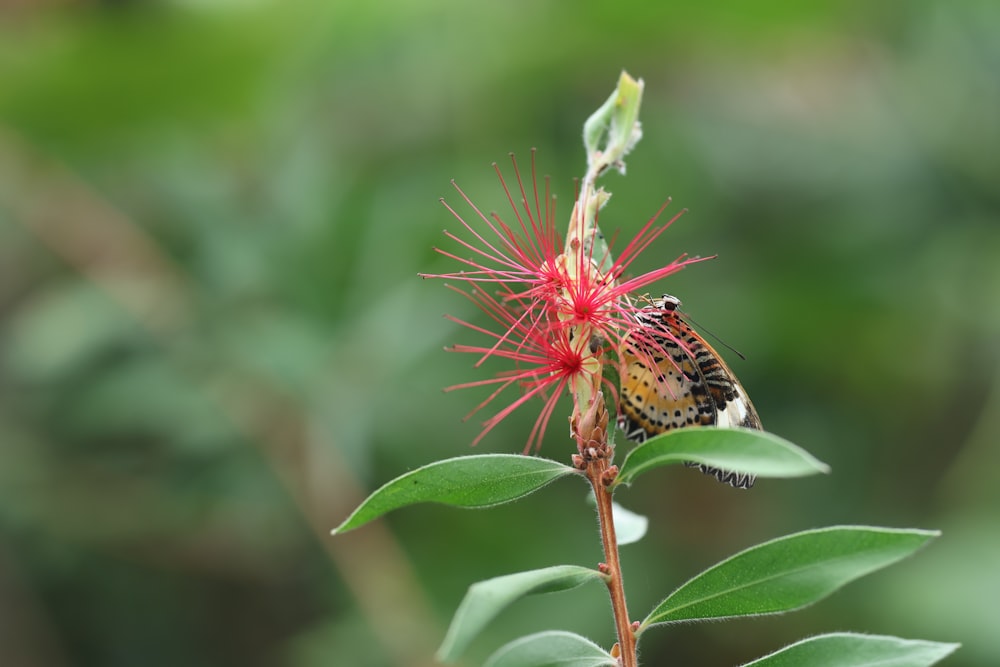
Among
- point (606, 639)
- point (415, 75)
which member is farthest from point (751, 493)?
point (415, 75)

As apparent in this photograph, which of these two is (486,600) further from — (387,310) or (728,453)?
(387,310)

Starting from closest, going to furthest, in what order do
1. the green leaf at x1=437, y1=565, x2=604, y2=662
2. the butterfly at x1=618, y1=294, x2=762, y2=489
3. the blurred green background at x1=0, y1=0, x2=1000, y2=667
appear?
1. the green leaf at x1=437, y1=565, x2=604, y2=662
2. the butterfly at x1=618, y1=294, x2=762, y2=489
3. the blurred green background at x1=0, y1=0, x2=1000, y2=667

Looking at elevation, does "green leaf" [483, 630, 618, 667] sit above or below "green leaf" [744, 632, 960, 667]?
above

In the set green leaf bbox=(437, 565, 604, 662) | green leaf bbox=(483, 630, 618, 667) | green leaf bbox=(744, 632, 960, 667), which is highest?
green leaf bbox=(437, 565, 604, 662)

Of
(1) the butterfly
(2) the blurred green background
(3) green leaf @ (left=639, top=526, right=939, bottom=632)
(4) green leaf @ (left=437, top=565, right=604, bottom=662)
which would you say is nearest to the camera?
(4) green leaf @ (left=437, top=565, right=604, bottom=662)

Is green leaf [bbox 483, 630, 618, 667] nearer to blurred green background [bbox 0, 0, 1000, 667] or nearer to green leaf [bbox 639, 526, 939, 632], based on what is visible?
green leaf [bbox 639, 526, 939, 632]

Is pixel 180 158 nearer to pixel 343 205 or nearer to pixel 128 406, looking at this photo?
pixel 343 205

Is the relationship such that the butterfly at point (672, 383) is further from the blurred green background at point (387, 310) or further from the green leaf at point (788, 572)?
the blurred green background at point (387, 310)

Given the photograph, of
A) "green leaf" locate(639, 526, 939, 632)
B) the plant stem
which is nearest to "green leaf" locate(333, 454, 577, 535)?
the plant stem
